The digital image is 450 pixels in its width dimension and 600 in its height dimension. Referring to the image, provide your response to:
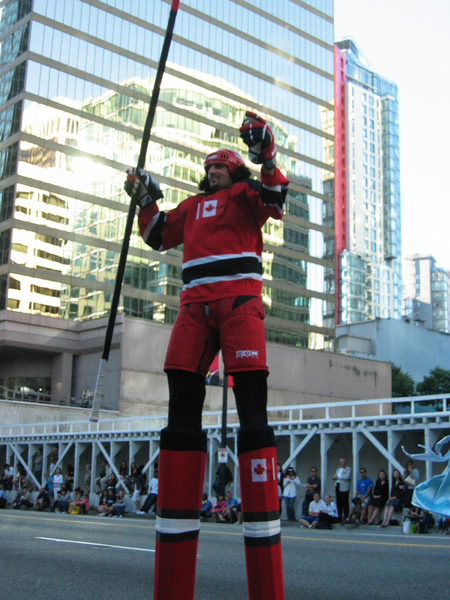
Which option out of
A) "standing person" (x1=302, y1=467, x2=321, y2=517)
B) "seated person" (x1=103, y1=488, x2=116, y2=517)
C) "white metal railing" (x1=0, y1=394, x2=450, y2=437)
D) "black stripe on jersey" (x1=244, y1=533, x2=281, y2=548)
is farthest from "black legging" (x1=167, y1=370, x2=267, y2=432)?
"seated person" (x1=103, y1=488, x2=116, y2=517)

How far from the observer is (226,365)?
3646 millimetres

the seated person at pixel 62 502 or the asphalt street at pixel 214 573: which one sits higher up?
the asphalt street at pixel 214 573

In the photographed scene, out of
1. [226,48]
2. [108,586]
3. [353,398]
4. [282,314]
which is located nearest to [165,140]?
[226,48]

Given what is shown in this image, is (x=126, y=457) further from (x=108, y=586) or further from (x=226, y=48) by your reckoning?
(x=226, y=48)

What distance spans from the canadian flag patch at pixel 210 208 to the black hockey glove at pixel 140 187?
0.52m

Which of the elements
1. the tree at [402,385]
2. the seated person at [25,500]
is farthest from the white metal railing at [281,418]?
the seated person at [25,500]

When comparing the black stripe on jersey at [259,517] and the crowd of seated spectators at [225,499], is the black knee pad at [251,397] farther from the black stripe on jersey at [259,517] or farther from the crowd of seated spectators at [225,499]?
the crowd of seated spectators at [225,499]

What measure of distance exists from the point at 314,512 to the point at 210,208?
1613 cm

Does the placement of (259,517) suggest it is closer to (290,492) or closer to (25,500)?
(290,492)

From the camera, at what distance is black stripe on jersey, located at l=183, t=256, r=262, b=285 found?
3830 millimetres

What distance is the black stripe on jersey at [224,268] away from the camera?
3830mm

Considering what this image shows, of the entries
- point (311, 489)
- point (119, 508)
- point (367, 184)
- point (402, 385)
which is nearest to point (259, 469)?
point (311, 489)

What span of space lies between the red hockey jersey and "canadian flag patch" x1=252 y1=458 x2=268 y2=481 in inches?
30.0

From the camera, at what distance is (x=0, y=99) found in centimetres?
6212
